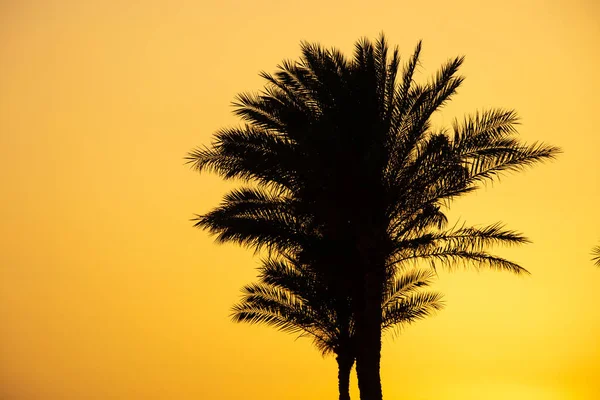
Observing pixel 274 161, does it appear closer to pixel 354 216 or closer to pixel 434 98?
pixel 354 216

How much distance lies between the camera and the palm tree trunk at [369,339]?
2003cm

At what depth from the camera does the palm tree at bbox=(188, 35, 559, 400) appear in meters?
19.8

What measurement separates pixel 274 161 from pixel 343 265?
285 centimetres

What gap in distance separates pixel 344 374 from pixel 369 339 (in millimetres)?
4108

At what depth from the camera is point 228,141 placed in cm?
2094

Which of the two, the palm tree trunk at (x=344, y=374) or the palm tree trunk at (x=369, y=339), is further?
the palm tree trunk at (x=344, y=374)

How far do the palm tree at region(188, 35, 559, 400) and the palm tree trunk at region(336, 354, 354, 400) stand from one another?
120 inches

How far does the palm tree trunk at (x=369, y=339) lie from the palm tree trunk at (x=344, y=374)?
321cm

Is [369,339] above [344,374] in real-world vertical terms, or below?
below

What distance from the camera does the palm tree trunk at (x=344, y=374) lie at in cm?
2366

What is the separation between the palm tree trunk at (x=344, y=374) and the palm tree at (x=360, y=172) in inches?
120

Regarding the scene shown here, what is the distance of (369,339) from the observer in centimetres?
2003

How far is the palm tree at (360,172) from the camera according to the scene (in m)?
19.8

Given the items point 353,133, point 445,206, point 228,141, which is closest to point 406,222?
point 445,206
